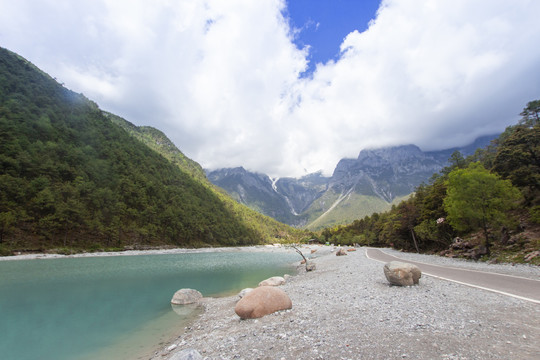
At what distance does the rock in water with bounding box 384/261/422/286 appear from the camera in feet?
48.1

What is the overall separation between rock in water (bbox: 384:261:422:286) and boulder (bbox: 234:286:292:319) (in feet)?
24.0

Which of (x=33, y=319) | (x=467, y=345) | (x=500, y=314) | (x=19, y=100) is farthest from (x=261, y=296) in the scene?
(x=19, y=100)

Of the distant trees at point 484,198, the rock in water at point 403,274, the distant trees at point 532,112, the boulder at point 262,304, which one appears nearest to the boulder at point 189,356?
the boulder at point 262,304

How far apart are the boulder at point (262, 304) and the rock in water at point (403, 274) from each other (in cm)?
731

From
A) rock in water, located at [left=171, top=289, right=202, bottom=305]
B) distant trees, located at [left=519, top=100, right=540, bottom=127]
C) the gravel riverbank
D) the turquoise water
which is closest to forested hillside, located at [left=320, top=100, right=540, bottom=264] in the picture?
the gravel riverbank

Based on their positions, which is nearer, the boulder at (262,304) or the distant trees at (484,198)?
the boulder at (262,304)

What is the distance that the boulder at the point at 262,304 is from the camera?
12.0 m

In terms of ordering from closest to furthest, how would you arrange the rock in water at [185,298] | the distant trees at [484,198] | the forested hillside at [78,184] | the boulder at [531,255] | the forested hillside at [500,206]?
the rock in water at [185,298] → the boulder at [531,255] → the forested hillside at [500,206] → the distant trees at [484,198] → the forested hillside at [78,184]

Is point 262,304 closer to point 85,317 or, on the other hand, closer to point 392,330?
point 392,330

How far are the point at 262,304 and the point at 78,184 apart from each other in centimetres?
9995

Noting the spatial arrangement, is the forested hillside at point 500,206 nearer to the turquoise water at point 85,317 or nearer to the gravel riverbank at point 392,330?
the gravel riverbank at point 392,330

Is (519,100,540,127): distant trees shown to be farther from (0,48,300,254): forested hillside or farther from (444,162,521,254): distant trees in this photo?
(0,48,300,254): forested hillside

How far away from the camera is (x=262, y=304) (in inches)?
480

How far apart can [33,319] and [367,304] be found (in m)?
21.8
